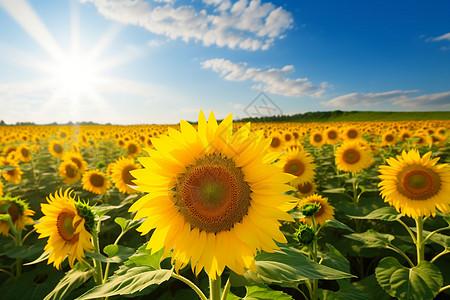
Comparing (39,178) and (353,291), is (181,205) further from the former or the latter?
(39,178)

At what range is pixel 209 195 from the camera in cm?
152

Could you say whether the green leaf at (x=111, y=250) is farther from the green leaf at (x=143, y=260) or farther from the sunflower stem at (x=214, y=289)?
the sunflower stem at (x=214, y=289)

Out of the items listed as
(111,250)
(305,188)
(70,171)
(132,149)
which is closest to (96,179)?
(70,171)

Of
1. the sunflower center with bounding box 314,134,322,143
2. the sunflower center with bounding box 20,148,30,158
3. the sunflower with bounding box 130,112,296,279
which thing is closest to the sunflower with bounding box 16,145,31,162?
the sunflower center with bounding box 20,148,30,158

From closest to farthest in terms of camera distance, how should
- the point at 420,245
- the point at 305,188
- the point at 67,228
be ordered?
1. the point at 67,228
2. the point at 420,245
3. the point at 305,188

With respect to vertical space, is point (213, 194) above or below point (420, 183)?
above

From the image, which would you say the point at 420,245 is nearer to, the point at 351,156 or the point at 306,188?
the point at 306,188

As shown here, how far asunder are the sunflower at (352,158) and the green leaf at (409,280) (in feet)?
11.1

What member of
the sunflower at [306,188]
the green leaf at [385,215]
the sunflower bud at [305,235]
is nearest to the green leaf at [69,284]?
the sunflower bud at [305,235]

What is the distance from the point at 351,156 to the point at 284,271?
17.6ft

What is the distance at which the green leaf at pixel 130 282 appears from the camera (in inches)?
52.5

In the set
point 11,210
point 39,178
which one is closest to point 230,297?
point 11,210

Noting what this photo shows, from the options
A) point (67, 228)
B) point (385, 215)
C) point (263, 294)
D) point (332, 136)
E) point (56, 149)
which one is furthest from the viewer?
point (332, 136)

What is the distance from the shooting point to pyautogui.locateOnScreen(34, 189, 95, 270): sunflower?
205 centimetres
